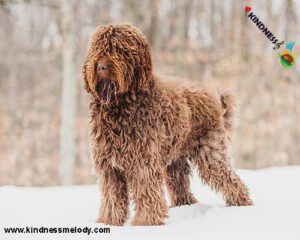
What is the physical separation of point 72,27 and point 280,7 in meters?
7.07

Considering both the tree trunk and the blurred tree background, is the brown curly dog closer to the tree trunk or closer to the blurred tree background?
the tree trunk

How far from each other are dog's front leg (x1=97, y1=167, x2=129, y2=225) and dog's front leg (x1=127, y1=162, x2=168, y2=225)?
179 millimetres

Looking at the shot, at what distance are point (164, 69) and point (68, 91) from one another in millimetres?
6241

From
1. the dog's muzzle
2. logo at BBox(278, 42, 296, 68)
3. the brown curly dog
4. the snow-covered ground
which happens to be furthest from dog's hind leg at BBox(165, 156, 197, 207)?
the dog's muzzle

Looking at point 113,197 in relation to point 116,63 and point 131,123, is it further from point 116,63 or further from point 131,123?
point 116,63

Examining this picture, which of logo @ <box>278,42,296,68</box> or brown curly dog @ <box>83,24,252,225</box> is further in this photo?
logo @ <box>278,42,296,68</box>

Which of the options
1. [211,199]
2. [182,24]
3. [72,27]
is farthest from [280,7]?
[211,199]

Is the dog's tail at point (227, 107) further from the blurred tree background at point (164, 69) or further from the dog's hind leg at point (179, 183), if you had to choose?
the blurred tree background at point (164, 69)

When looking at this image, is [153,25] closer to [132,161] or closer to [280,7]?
[280,7]

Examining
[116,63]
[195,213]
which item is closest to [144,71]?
[116,63]

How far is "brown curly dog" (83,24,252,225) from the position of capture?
575cm

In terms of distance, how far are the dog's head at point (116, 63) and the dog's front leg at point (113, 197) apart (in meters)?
0.88

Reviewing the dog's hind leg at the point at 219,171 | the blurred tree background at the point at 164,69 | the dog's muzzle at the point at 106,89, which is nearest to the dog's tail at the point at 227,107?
the dog's hind leg at the point at 219,171

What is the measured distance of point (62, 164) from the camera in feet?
46.5
